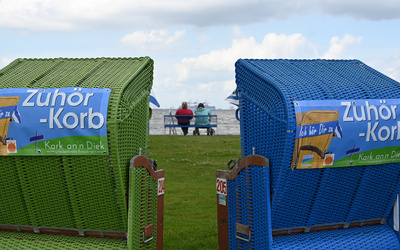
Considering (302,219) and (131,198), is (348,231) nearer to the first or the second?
(302,219)

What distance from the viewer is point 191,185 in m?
→ 13.2

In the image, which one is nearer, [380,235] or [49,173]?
[49,173]

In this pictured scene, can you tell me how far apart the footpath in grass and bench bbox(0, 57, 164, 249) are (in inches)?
78.5

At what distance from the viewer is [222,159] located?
56.5ft

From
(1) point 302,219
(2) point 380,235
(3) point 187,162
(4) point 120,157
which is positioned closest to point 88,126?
(4) point 120,157

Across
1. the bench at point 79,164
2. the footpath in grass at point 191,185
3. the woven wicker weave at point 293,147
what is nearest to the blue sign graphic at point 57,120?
the bench at point 79,164

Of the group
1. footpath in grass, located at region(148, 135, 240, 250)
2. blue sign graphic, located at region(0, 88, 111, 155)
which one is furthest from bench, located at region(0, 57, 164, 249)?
footpath in grass, located at region(148, 135, 240, 250)

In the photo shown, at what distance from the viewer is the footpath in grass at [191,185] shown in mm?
8984

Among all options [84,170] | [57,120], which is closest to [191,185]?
[84,170]

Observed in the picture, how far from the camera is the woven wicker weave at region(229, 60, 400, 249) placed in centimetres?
619

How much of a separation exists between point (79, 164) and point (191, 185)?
7.08m

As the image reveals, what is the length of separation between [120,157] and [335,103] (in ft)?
7.70

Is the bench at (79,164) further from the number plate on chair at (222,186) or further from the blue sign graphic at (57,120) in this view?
the number plate on chair at (222,186)

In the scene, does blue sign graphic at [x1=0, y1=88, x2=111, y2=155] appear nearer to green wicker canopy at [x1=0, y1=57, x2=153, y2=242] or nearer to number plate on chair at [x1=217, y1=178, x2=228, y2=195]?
green wicker canopy at [x1=0, y1=57, x2=153, y2=242]
